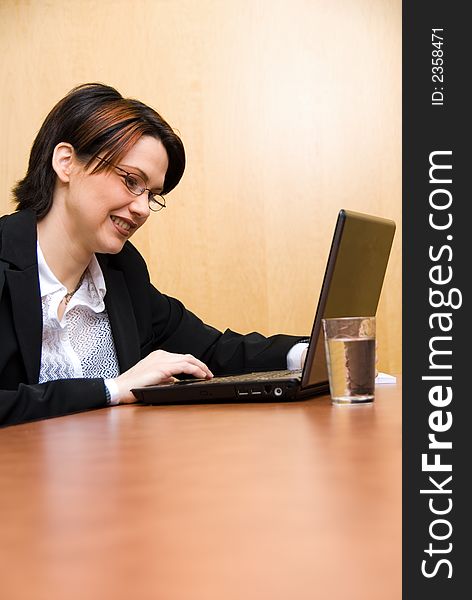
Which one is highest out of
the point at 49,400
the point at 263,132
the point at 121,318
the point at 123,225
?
the point at 263,132

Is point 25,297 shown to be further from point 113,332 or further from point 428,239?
point 428,239

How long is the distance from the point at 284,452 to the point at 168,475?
0.44 feet

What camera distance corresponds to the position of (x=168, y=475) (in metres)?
0.66

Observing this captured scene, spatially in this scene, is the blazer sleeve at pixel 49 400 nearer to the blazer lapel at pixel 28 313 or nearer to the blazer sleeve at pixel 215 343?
the blazer lapel at pixel 28 313

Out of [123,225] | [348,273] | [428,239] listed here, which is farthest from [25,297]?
[428,239]

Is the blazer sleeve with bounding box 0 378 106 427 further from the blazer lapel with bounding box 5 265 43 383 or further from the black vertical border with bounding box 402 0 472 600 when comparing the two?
the black vertical border with bounding box 402 0 472 600

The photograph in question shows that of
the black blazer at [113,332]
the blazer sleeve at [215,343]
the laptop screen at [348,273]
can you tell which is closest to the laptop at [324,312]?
the laptop screen at [348,273]

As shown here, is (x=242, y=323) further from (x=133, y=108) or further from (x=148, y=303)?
(x=133, y=108)

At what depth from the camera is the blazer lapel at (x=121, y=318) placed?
2023mm

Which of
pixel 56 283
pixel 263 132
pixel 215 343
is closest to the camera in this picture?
pixel 56 283

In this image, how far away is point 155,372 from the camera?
1.58 meters

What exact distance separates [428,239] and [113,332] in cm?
150

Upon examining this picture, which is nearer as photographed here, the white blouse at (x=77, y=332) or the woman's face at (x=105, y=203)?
the white blouse at (x=77, y=332)

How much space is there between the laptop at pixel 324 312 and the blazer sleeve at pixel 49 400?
0.25 feet
